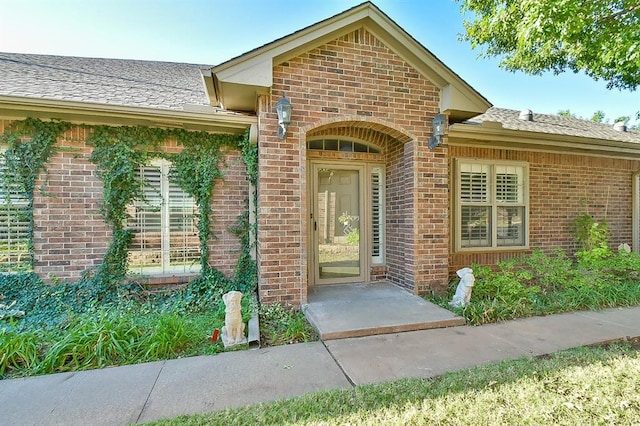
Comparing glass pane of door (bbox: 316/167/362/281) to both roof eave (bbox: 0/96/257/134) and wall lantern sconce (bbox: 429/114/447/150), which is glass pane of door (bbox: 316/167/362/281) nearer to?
wall lantern sconce (bbox: 429/114/447/150)

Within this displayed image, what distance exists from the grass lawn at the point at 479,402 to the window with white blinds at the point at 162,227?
10.7 feet

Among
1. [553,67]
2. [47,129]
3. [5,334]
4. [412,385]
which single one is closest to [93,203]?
[47,129]

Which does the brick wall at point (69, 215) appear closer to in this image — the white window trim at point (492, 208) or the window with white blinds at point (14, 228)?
the window with white blinds at point (14, 228)

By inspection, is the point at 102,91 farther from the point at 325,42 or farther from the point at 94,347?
the point at 94,347

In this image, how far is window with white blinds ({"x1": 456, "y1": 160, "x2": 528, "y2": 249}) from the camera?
607 cm

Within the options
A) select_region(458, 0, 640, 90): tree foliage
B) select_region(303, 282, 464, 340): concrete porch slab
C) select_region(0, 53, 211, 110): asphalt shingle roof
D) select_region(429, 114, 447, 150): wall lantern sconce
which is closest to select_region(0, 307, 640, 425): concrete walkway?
select_region(303, 282, 464, 340): concrete porch slab

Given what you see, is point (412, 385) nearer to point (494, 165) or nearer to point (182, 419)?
point (182, 419)

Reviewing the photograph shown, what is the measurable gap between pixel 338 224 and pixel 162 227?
2984mm

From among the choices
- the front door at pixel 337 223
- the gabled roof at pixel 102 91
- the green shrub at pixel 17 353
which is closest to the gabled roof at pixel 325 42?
the gabled roof at pixel 102 91

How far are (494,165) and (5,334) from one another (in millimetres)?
7834

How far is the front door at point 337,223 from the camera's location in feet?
17.8

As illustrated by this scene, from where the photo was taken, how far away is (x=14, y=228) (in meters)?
4.36

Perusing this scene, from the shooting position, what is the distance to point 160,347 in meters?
3.14

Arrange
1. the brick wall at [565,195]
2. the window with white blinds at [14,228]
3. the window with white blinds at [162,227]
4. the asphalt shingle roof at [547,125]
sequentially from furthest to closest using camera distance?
the asphalt shingle roof at [547,125] < the brick wall at [565,195] < the window with white blinds at [162,227] < the window with white blinds at [14,228]
